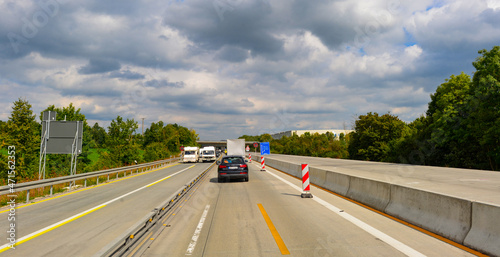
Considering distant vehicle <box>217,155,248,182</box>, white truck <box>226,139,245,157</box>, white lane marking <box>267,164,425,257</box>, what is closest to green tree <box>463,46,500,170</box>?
white truck <box>226,139,245,157</box>

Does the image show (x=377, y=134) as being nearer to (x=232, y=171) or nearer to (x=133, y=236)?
(x=232, y=171)

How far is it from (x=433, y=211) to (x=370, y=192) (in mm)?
3404

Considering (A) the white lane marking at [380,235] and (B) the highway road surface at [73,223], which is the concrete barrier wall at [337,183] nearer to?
(A) the white lane marking at [380,235]

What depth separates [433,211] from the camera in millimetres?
6688

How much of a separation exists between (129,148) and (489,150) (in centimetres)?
4665

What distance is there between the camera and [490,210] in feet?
17.0

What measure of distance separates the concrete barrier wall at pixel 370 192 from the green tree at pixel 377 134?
5675 centimetres

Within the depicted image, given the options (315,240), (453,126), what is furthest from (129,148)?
(453,126)

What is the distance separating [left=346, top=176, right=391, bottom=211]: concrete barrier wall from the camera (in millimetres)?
8984

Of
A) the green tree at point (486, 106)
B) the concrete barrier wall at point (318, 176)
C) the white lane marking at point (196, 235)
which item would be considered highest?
the green tree at point (486, 106)

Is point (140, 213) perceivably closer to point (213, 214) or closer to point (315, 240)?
point (213, 214)

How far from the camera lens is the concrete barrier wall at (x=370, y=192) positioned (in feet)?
29.5

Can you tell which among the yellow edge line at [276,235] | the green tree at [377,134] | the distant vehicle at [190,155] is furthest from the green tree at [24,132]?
the green tree at [377,134]

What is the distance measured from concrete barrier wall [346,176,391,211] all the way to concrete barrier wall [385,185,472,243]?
0.42m
